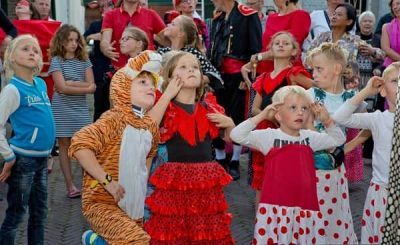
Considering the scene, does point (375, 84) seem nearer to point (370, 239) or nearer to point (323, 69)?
A: point (323, 69)

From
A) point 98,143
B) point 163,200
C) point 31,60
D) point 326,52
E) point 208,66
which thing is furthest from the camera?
point 208,66

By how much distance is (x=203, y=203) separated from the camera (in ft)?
13.6

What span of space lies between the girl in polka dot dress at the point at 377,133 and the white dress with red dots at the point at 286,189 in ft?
1.07

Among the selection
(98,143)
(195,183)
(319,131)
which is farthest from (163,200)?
(319,131)

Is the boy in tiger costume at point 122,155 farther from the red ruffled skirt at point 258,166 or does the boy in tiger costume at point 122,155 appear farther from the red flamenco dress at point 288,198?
the red ruffled skirt at point 258,166

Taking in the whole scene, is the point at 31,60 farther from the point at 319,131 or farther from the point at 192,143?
the point at 319,131

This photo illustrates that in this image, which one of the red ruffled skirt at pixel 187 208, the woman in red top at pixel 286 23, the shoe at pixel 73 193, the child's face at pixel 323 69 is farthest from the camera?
the shoe at pixel 73 193

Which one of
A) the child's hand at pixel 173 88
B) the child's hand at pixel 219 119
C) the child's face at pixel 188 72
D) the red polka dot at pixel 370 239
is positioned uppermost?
the child's face at pixel 188 72

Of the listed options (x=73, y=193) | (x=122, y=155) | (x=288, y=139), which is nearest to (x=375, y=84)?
(x=288, y=139)

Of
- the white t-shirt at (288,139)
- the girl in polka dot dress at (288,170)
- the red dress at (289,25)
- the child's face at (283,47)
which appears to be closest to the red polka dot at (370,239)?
the girl in polka dot dress at (288,170)

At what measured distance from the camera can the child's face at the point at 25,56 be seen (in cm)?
459

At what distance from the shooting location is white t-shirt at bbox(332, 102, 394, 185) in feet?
13.8

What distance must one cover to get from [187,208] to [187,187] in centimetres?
14

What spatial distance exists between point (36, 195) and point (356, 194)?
3.68 metres
